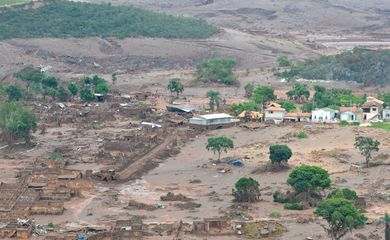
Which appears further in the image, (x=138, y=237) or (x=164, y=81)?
(x=164, y=81)

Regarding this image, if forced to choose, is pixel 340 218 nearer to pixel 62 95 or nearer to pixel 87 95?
pixel 87 95

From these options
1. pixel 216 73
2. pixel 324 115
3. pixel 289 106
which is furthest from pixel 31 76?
pixel 324 115

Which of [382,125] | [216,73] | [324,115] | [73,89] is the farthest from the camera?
[216,73]

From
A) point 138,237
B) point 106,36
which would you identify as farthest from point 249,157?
point 106,36

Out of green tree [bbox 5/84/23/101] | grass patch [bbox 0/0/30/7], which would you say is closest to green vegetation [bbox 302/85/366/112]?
green tree [bbox 5/84/23/101]

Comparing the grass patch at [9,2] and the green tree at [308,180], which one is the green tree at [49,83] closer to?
the green tree at [308,180]

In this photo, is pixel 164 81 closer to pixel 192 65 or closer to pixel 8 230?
pixel 192 65

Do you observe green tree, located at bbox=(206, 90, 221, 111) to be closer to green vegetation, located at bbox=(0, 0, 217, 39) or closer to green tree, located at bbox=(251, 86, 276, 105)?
green tree, located at bbox=(251, 86, 276, 105)
